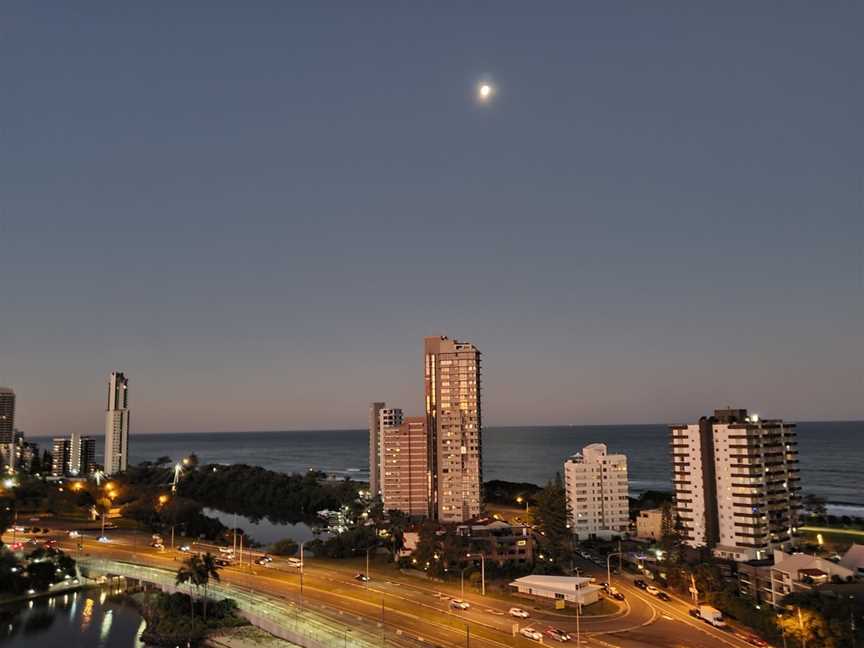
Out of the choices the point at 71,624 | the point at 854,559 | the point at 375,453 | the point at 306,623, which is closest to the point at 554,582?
the point at 306,623

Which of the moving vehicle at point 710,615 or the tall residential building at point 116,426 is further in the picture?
the tall residential building at point 116,426

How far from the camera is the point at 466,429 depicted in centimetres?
9925

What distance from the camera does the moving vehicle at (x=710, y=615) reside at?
152 ft

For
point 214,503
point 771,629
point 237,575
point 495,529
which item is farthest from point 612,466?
point 214,503

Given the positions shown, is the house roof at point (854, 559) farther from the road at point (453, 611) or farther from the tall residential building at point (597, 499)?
the tall residential building at point (597, 499)

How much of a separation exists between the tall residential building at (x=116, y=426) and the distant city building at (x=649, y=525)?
140648 millimetres

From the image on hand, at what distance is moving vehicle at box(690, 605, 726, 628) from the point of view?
A: 46203mm

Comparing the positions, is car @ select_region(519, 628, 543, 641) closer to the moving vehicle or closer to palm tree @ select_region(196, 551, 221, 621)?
the moving vehicle

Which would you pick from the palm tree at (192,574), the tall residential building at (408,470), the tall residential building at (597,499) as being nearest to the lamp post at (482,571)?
the palm tree at (192,574)

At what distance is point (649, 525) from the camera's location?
8362cm

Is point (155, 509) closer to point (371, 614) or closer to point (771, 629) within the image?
point (371, 614)

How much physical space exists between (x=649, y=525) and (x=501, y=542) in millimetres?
28144

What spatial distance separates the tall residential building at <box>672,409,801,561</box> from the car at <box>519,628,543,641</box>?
36.7 m

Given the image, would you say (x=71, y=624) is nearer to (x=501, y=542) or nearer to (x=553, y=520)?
(x=501, y=542)
